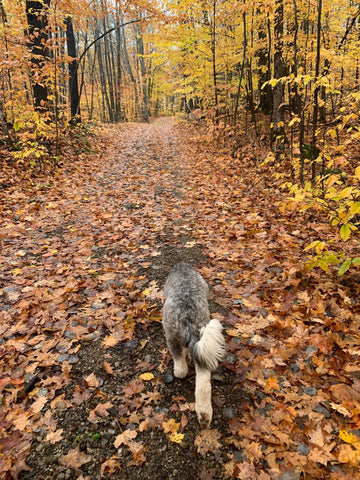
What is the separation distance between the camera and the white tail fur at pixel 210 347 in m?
2.50

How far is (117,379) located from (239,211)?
562cm

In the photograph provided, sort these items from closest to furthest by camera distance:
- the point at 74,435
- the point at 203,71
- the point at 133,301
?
the point at 74,435
the point at 133,301
the point at 203,71

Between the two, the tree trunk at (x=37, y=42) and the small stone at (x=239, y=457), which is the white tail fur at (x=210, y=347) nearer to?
the small stone at (x=239, y=457)

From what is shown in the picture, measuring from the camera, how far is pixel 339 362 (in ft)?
10.8

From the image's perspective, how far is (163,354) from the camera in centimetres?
374

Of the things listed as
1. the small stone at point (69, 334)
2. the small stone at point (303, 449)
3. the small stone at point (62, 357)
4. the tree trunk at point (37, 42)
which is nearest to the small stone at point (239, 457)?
the small stone at point (303, 449)

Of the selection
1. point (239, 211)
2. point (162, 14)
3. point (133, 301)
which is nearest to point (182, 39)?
point (162, 14)

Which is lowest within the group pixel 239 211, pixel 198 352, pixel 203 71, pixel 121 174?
pixel 198 352

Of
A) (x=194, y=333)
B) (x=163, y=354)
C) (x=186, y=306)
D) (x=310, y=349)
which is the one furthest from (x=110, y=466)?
(x=310, y=349)

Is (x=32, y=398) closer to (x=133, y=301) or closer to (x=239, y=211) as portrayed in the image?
(x=133, y=301)

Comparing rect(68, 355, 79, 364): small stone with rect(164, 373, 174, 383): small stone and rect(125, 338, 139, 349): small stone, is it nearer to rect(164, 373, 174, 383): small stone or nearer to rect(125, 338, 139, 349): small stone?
rect(125, 338, 139, 349): small stone

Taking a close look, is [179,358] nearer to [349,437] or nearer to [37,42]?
[349,437]

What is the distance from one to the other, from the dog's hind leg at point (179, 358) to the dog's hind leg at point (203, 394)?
0.55 m

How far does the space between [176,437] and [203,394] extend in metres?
0.60
